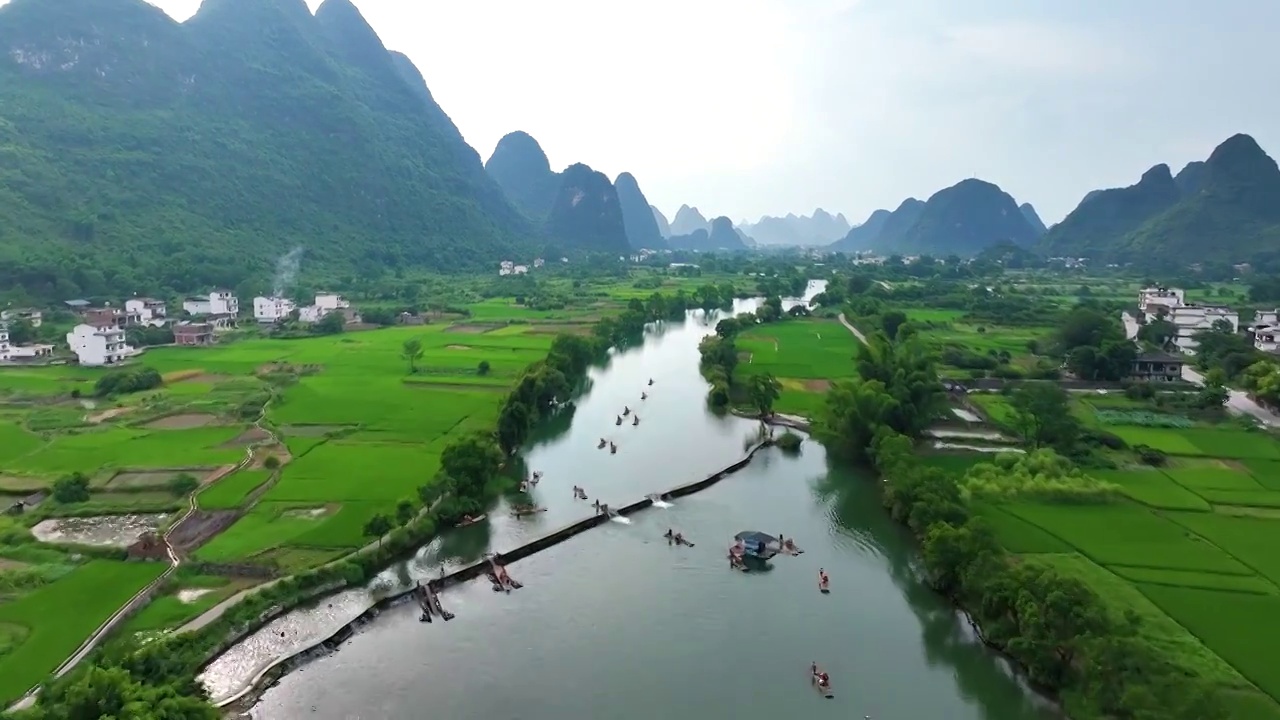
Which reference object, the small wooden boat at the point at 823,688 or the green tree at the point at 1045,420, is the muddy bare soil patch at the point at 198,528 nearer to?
the small wooden boat at the point at 823,688

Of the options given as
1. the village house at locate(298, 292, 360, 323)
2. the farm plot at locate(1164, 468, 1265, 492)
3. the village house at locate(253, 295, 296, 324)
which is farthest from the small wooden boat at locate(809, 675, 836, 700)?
the village house at locate(253, 295, 296, 324)

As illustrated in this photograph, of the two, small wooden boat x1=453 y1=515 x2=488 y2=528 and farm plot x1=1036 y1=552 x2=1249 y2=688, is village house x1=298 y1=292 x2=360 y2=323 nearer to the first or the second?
small wooden boat x1=453 y1=515 x2=488 y2=528

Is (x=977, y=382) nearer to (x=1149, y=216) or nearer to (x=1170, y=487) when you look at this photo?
(x=1170, y=487)

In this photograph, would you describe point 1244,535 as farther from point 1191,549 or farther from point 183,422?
point 183,422

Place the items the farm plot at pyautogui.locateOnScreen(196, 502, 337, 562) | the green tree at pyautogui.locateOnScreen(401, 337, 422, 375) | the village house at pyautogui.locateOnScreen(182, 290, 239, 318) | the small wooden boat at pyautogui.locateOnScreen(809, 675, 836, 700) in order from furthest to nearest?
the village house at pyautogui.locateOnScreen(182, 290, 239, 318), the green tree at pyautogui.locateOnScreen(401, 337, 422, 375), the farm plot at pyautogui.locateOnScreen(196, 502, 337, 562), the small wooden boat at pyautogui.locateOnScreen(809, 675, 836, 700)

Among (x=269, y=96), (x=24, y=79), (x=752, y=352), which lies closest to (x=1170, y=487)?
(x=752, y=352)

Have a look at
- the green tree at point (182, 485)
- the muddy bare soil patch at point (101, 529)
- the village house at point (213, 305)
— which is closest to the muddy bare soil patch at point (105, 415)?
the green tree at point (182, 485)
